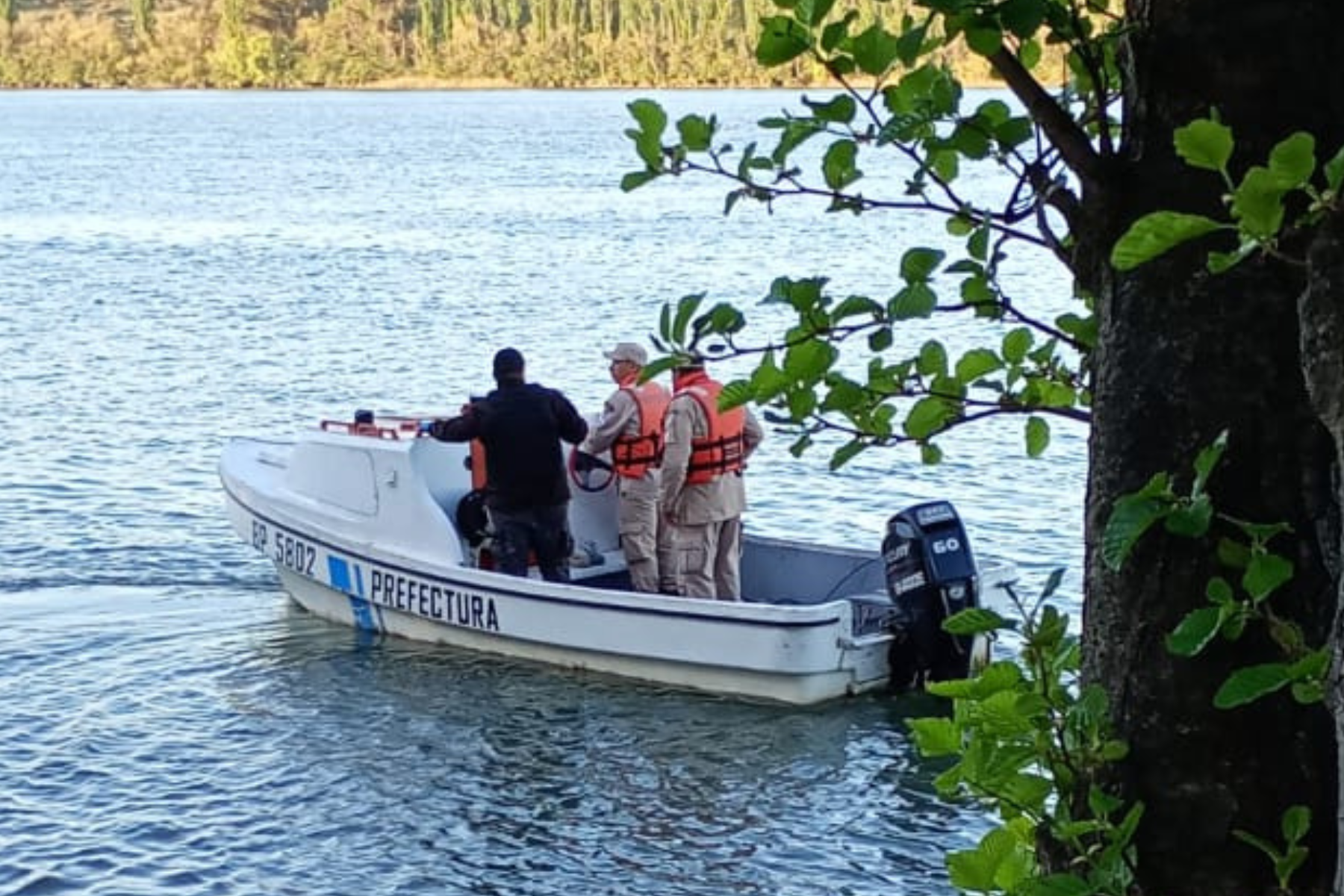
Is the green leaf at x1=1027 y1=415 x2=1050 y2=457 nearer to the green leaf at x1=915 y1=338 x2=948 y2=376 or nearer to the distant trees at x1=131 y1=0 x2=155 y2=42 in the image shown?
the green leaf at x1=915 y1=338 x2=948 y2=376

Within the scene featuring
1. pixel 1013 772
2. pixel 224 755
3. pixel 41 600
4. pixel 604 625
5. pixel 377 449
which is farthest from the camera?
pixel 41 600

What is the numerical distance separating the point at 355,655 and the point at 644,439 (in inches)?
101

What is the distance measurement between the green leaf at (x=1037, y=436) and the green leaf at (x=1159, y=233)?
1489mm

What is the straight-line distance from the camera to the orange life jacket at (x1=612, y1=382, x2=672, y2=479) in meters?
11.9

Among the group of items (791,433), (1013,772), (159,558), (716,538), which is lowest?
(159,558)

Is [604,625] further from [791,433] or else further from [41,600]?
[791,433]

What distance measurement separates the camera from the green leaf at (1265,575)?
2154 mm

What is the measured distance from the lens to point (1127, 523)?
218cm

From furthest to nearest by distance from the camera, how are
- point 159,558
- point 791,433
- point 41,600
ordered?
point 159,558 < point 41,600 < point 791,433

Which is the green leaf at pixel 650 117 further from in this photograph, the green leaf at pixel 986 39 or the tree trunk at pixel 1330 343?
the tree trunk at pixel 1330 343

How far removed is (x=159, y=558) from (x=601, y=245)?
92.0 feet

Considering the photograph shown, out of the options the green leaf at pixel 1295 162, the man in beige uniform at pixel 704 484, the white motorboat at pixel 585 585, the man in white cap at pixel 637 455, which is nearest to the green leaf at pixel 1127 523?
the green leaf at pixel 1295 162

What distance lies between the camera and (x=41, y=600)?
48.7ft

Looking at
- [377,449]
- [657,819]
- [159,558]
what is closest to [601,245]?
[159,558]
